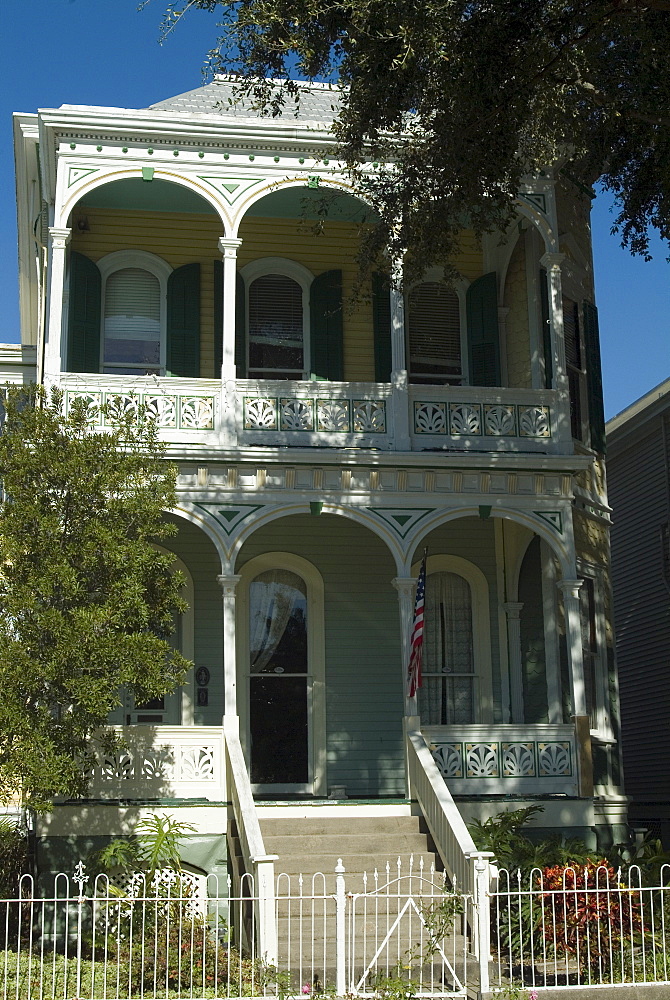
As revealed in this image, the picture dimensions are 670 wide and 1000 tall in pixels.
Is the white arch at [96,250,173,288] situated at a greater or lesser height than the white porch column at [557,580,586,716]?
greater

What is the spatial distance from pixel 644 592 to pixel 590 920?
44.5 feet

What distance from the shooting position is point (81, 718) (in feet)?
38.9

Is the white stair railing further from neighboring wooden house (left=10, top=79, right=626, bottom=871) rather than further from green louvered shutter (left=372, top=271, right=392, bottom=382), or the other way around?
green louvered shutter (left=372, top=271, right=392, bottom=382)

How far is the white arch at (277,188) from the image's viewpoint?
15711 mm

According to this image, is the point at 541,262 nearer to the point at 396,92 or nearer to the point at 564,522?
the point at 564,522

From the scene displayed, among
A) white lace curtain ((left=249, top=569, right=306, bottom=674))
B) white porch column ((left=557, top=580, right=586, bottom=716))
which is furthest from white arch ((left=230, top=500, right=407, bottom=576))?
white porch column ((left=557, top=580, right=586, bottom=716))

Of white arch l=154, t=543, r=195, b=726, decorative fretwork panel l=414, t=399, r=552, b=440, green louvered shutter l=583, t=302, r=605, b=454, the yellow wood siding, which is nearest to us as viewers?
decorative fretwork panel l=414, t=399, r=552, b=440

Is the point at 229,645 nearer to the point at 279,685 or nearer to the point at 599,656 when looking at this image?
the point at 279,685

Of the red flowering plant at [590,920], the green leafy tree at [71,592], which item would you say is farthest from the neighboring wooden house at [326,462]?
the red flowering plant at [590,920]

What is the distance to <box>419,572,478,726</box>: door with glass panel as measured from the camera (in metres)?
17.0

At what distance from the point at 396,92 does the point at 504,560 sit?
7.11 m

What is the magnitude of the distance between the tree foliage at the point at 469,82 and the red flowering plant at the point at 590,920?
6.75 meters

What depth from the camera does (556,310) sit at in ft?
53.5

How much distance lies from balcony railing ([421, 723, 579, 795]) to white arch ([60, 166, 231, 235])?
22.2ft
